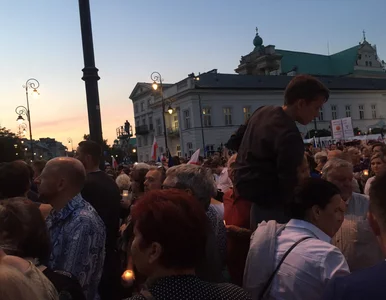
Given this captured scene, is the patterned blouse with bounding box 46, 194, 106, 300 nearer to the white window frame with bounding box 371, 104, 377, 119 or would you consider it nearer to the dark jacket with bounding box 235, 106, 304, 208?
the dark jacket with bounding box 235, 106, 304, 208

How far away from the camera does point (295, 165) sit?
9.22 feet

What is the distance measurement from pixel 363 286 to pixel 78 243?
2305 mm

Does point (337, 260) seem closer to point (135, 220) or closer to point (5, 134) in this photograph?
point (135, 220)

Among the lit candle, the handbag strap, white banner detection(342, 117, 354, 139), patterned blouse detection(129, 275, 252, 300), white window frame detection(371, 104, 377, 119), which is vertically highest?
white window frame detection(371, 104, 377, 119)

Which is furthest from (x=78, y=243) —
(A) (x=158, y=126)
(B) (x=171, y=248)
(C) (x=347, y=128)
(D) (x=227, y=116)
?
(A) (x=158, y=126)

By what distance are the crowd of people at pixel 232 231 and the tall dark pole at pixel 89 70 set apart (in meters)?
1.78

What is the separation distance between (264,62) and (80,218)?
70.2 meters

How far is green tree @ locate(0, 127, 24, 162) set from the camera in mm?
41328

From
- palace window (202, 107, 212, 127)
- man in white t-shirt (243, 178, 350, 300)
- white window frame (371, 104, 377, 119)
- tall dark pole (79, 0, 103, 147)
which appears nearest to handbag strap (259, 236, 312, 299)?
man in white t-shirt (243, 178, 350, 300)

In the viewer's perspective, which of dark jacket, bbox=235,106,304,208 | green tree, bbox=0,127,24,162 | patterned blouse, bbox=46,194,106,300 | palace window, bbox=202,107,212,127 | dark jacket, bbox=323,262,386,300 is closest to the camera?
dark jacket, bbox=323,262,386,300

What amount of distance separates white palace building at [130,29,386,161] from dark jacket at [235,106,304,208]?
3885 cm

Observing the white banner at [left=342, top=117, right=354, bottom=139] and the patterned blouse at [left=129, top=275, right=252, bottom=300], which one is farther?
the white banner at [left=342, top=117, right=354, bottom=139]

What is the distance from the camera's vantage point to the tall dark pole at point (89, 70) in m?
5.77

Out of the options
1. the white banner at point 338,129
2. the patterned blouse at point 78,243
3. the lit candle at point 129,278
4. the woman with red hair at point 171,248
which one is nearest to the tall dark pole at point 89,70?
the patterned blouse at point 78,243
